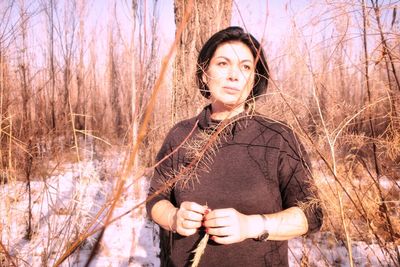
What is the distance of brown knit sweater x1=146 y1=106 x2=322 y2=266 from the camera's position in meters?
1.04

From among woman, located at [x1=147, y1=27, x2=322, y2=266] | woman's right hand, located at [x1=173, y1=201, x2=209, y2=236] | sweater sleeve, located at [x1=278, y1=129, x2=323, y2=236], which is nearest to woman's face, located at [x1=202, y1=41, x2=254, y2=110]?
woman, located at [x1=147, y1=27, x2=322, y2=266]

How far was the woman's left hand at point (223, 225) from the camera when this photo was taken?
83 cm

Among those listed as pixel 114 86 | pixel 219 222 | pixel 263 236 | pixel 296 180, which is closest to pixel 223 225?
pixel 219 222

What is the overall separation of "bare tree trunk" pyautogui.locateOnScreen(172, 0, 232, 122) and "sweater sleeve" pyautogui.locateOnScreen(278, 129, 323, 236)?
127 cm

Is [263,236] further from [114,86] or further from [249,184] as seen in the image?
[114,86]

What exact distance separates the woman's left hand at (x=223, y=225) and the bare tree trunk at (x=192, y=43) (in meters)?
1.52

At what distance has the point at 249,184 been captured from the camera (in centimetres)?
109

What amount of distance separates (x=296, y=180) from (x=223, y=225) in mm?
358

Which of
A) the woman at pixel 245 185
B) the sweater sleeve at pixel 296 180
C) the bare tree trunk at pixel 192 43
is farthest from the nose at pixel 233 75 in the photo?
the bare tree trunk at pixel 192 43

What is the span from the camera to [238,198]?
1.08m

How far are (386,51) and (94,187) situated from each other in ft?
12.1

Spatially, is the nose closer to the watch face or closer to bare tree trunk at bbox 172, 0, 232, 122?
the watch face

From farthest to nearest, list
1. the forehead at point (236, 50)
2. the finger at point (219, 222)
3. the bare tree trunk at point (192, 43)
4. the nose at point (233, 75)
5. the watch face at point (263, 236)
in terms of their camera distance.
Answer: the bare tree trunk at point (192, 43)
the forehead at point (236, 50)
the nose at point (233, 75)
the watch face at point (263, 236)
the finger at point (219, 222)

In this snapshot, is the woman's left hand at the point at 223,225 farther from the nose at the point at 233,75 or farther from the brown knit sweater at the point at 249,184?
the nose at the point at 233,75
